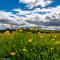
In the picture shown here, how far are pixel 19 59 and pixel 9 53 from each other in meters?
0.60

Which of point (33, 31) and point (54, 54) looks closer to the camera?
point (54, 54)

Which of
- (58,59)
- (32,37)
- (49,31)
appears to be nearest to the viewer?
(58,59)

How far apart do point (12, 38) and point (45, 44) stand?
2.91ft

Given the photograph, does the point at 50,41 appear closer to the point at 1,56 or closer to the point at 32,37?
the point at 32,37

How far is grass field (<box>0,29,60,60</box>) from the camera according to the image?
5371 millimetres

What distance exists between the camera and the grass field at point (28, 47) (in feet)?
17.6

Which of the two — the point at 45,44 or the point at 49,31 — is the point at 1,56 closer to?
the point at 45,44

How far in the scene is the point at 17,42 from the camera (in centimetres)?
643

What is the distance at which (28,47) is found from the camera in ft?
19.7

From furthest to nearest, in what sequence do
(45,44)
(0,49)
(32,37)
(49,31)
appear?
(49,31) < (32,37) < (45,44) < (0,49)

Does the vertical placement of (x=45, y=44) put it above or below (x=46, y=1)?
below

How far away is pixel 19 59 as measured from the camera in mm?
5316

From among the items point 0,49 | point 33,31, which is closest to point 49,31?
point 33,31

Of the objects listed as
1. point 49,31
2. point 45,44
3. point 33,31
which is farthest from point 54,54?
point 49,31
